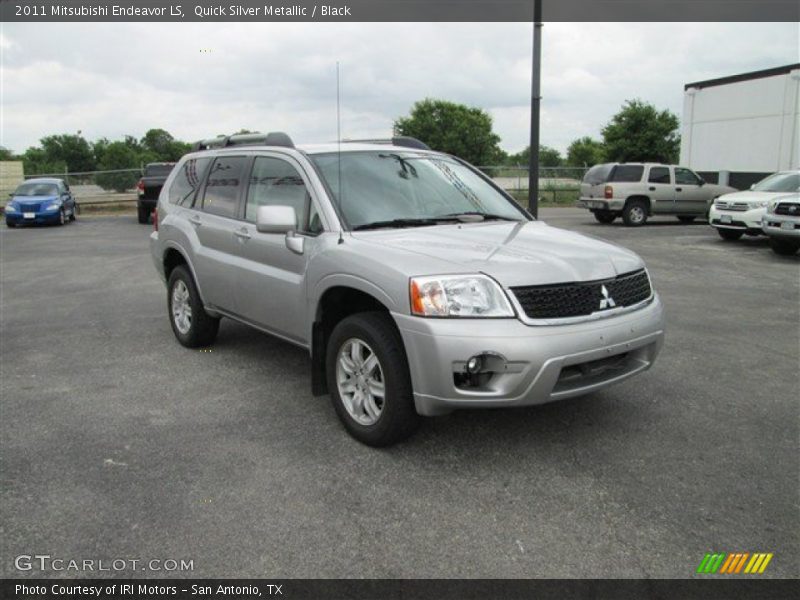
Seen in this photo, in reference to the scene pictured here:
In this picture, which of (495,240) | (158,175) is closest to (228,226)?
(495,240)

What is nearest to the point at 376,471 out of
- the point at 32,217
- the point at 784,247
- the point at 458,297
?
the point at 458,297

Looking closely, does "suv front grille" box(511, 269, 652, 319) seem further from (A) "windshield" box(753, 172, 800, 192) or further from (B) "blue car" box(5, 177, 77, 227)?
(B) "blue car" box(5, 177, 77, 227)

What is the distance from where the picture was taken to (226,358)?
6.00m

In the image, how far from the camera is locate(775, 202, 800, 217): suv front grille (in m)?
12.1

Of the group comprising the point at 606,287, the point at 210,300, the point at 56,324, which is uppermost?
the point at 606,287

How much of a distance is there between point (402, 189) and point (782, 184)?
521 inches

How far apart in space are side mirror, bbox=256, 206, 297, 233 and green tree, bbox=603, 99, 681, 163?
48.6m

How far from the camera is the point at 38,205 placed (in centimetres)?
2055

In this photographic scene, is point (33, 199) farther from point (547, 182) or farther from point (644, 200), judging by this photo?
point (547, 182)

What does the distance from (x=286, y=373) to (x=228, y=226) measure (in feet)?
4.07

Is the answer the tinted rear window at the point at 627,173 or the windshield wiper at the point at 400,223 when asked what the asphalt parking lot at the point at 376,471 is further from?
the tinted rear window at the point at 627,173

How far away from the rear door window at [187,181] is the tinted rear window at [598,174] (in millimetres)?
15528

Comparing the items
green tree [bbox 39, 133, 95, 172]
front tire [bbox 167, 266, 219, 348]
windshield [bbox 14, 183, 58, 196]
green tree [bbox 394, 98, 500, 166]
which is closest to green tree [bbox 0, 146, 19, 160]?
green tree [bbox 39, 133, 95, 172]

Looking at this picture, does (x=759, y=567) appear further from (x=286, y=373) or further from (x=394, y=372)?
(x=286, y=373)
